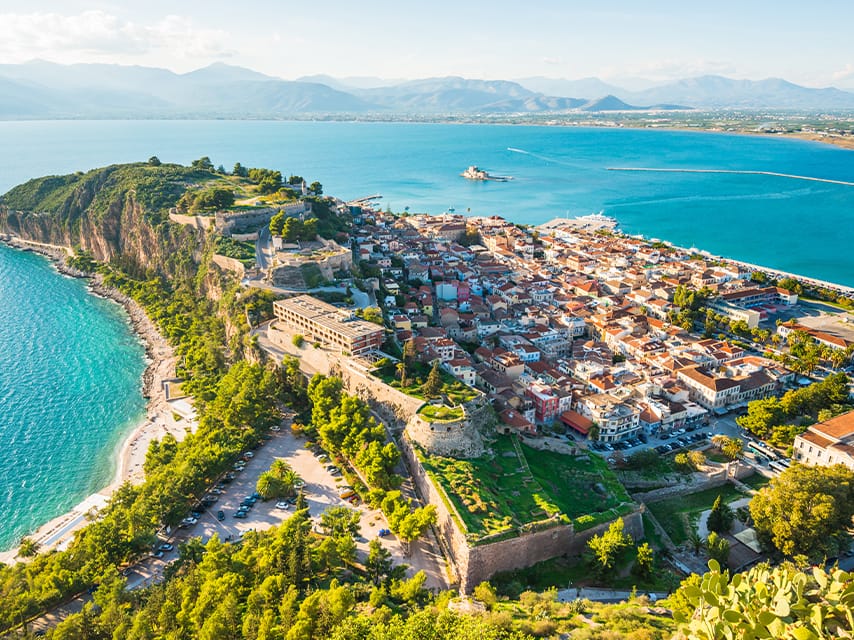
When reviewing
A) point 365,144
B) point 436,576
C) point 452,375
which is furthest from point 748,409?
point 365,144

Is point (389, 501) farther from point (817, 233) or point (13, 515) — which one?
point (817, 233)

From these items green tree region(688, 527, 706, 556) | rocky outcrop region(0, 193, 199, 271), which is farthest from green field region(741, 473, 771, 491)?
rocky outcrop region(0, 193, 199, 271)

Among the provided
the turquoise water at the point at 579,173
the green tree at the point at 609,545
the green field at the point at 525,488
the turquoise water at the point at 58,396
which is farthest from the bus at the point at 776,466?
the turquoise water at the point at 579,173

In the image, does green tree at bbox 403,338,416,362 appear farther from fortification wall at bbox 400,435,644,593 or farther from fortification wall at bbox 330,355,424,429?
fortification wall at bbox 400,435,644,593

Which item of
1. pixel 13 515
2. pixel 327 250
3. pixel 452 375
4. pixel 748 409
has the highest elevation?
pixel 327 250

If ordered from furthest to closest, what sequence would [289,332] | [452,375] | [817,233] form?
[817,233], [289,332], [452,375]

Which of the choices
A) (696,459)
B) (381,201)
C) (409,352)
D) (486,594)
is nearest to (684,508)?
(696,459)
